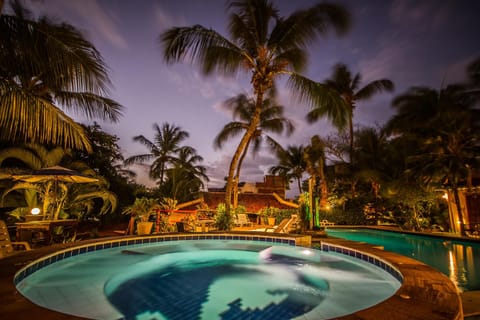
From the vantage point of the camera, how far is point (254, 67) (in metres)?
8.51

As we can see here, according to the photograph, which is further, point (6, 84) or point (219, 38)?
point (219, 38)

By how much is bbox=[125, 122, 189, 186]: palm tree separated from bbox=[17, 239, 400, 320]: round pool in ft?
46.7

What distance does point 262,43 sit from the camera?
320 inches

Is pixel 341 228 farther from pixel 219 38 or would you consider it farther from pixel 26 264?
pixel 26 264

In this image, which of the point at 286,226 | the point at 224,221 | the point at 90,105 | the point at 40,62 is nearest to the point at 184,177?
the point at 224,221

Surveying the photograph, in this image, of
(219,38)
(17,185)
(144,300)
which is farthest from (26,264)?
→ (219,38)

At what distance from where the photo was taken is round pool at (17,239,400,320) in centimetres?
326

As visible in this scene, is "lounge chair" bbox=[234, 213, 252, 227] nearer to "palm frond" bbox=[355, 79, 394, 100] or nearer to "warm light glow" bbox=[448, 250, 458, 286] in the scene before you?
"warm light glow" bbox=[448, 250, 458, 286]

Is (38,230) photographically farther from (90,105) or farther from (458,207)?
(458,207)

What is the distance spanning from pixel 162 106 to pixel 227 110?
5922 mm

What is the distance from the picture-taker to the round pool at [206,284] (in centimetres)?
326

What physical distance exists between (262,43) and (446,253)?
808cm

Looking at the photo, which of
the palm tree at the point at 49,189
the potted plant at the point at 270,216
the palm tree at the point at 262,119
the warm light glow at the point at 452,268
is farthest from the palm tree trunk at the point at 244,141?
the warm light glow at the point at 452,268

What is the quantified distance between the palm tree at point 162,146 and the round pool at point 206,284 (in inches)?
561
